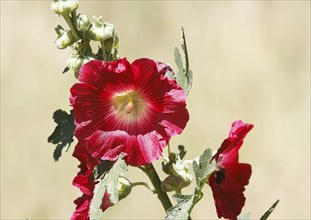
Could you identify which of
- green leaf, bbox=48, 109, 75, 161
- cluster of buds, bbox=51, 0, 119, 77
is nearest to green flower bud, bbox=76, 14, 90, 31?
cluster of buds, bbox=51, 0, 119, 77

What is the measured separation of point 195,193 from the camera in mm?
937

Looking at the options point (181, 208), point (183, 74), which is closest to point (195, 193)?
point (181, 208)

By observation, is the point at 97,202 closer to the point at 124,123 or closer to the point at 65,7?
the point at 124,123

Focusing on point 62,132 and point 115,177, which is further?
point 62,132

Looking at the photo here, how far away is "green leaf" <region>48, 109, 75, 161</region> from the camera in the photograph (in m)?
1.03

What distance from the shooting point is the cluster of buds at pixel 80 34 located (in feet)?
3.12

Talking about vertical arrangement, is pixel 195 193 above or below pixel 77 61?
below

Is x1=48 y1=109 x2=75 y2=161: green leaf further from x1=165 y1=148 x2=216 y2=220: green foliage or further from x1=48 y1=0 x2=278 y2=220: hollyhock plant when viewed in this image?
x1=165 y1=148 x2=216 y2=220: green foliage

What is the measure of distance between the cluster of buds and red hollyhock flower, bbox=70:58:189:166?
3 cm

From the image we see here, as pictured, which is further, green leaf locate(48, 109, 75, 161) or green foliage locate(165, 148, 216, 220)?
green leaf locate(48, 109, 75, 161)

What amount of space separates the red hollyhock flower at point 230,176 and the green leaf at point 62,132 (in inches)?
6.3

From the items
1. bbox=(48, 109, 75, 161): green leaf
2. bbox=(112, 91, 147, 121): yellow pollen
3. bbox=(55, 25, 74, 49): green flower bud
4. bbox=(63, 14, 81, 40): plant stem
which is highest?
bbox=(63, 14, 81, 40): plant stem

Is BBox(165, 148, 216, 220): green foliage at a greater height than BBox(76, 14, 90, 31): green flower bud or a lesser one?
lesser

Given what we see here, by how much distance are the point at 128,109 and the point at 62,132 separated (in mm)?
102
